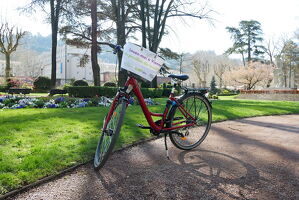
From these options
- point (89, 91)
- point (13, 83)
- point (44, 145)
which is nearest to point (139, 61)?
point (44, 145)

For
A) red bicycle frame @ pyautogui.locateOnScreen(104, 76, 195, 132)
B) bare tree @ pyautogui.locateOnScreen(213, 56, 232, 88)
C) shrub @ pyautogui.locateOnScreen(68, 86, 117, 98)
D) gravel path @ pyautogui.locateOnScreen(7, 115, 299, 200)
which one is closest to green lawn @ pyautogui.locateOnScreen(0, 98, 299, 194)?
gravel path @ pyautogui.locateOnScreen(7, 115, 299, 200)

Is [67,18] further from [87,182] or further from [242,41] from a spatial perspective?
[242,41]

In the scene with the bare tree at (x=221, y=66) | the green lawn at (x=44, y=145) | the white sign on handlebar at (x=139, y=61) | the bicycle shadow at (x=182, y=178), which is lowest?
the bicycle shadow at (x=182, y=178)

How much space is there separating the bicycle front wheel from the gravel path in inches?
5.9

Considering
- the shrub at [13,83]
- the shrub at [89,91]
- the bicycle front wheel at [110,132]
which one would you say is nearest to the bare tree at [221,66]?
the shrub at [13,83]

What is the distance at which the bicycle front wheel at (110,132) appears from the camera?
256cm

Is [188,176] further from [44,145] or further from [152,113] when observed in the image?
[44,145]

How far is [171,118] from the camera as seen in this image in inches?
128

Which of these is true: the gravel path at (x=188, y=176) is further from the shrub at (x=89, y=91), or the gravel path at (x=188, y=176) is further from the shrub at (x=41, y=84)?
the shrub at (x=41, y=84)

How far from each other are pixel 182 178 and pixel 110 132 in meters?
0.92

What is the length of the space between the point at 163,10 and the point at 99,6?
18.0 ft

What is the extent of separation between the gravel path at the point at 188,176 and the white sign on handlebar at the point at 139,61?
112cm

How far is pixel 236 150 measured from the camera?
11.8 ft

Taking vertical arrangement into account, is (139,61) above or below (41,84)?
below
